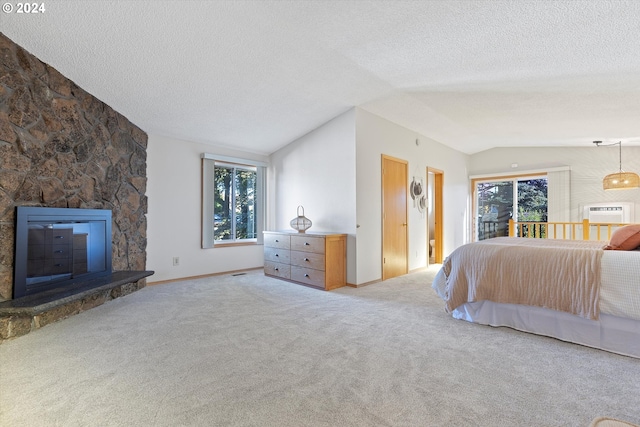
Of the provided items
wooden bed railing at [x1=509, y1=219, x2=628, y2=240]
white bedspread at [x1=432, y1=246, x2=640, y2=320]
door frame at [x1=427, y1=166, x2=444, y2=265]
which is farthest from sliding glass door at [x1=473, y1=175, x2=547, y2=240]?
white bedspread at [x1=432, y1=246, x2=640, y2=320]

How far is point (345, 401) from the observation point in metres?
1.61

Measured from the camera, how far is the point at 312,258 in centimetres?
421

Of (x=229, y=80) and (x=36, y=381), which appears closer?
(x=36, y=381)

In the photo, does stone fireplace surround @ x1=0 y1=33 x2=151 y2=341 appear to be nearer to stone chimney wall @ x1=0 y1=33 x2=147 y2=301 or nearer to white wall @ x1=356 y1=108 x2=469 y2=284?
stone chimney wall @ x1=0 y1=33 x2=147 y2=301

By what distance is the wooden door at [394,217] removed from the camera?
4.78 m

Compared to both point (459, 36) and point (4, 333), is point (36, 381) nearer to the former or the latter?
point (4, 333)

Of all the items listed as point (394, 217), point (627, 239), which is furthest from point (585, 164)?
point (627, 239)

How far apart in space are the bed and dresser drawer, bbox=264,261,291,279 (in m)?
2.35

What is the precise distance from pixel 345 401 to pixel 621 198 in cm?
676

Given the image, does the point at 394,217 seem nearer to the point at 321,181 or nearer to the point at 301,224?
the point at 321,181

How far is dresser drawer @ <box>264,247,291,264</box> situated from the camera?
4627 millimetres

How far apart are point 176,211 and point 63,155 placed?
68.5 inches

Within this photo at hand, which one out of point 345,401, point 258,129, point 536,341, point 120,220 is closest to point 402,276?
point 536,341

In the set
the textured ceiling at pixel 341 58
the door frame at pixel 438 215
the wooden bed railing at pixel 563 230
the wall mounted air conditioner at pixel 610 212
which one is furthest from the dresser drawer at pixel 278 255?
the wall mounted air conditioner at pixel 610 212
